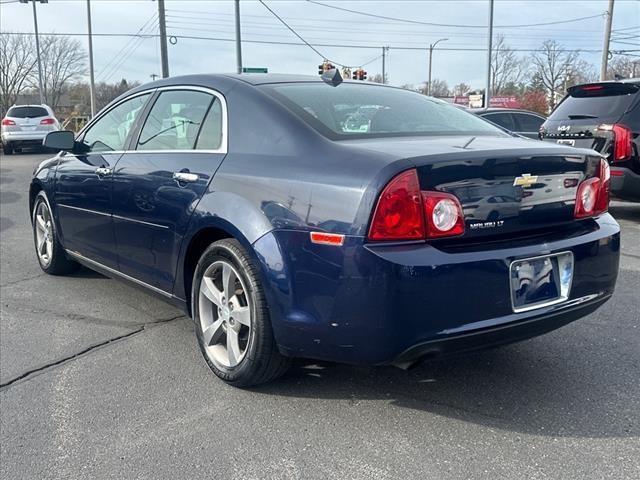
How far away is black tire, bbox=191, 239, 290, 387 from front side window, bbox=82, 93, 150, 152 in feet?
4.69

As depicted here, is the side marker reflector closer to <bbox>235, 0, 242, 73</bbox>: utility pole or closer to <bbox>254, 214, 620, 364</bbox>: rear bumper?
<bbox>254, 214, 620, 364</bbox>: rear bumper

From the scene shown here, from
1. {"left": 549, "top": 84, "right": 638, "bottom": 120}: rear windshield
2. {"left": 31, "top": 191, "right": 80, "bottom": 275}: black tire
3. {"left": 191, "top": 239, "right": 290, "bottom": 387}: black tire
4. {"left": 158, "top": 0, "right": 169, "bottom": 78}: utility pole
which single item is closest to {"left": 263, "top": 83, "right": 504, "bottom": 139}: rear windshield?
{"left": 191, "top": 239, "right": 290, "bottom": 387}: black tire

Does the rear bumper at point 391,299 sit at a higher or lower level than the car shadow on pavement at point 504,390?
higher

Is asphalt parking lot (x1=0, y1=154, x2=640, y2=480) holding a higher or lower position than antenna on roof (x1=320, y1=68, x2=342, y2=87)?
lower

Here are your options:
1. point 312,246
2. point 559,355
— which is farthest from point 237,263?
point 559,355

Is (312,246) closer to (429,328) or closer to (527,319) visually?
(429,328)

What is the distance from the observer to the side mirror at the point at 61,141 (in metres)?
4.61

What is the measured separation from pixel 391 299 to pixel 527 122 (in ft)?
36.5

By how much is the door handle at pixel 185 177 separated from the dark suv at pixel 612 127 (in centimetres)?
550

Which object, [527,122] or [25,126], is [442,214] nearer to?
[527,122]

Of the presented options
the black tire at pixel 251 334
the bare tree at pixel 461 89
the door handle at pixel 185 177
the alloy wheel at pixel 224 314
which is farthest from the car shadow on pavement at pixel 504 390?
the bare tree at pixel 461 89

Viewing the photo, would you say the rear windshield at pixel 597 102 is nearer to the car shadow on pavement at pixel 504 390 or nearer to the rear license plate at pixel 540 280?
the car shadow on pavement at pixel 504 390

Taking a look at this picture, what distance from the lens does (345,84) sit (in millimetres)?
3873

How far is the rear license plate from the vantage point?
2.70 meters
